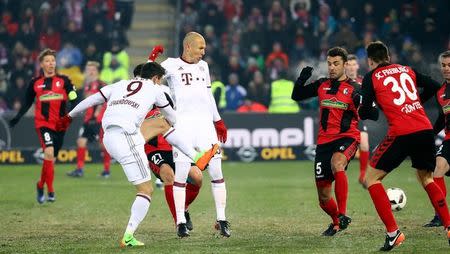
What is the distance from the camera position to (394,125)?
445 inches

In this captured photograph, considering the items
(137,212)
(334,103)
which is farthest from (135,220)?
(334,103)

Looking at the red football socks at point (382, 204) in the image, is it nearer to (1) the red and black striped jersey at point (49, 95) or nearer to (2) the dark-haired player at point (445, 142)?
(2) the dark-haired player at point (445, 142)

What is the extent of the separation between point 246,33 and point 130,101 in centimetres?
1679

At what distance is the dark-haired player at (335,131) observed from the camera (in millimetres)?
13016

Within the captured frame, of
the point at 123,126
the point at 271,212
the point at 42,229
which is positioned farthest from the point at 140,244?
the point at 271,212

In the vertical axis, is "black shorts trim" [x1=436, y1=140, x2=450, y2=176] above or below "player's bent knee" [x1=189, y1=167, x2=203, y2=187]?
above

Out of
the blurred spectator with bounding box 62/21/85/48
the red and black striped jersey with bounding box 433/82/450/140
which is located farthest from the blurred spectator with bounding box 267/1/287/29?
the red and black striped jersey with bounding box 433/82/450/140

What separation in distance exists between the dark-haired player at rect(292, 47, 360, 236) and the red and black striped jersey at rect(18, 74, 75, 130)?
5.86 m

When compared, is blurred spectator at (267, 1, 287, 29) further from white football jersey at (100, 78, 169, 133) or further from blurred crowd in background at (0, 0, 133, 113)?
white football jersey at (100, 78, 169, 133)

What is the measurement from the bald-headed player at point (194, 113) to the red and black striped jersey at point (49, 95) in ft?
16.6

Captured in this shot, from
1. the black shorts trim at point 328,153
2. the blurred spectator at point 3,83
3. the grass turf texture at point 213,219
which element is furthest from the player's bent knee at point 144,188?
the blurred spectator at point 3,83

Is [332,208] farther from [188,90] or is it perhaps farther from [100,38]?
[100,38]

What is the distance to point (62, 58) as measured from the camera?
27.6 meters

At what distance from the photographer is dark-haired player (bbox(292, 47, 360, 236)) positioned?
13.0m
